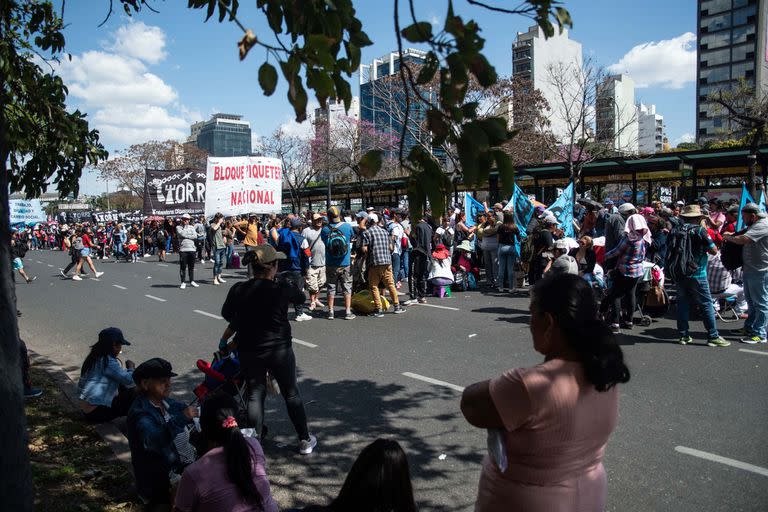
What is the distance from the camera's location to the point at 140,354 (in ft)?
26.7

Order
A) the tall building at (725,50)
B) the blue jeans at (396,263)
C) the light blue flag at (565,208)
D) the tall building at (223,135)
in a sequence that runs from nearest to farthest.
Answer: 1. the light blue flag at (565,208)
2. the blue jeans at (396,263)
3. the tall building at (725,50)
4. the tall building at (223,135)

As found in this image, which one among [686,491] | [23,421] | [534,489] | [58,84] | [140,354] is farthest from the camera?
[140,354]

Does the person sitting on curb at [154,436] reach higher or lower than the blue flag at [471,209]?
lower

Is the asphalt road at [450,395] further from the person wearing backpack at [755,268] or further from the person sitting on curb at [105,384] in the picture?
the person sitting on curb at [105,384]

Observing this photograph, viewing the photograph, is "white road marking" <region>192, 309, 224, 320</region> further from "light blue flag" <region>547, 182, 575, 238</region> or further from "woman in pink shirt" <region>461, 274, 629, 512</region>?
"woman in pink shirt" <region>461, 274, 629, 512</region>

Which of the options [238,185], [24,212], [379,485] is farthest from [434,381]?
[24,212]

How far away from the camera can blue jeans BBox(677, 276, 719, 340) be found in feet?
24.0

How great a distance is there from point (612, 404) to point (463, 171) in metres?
0.94

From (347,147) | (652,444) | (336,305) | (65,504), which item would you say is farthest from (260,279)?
(347,147)

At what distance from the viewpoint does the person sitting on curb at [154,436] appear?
3.63 meters

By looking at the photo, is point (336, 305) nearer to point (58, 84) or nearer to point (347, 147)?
point (58, 84)

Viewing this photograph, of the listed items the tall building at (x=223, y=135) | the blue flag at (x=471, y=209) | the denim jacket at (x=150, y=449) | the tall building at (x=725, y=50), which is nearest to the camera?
the denim jacket at (x=150, y=449)

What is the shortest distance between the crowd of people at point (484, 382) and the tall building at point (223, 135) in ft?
550

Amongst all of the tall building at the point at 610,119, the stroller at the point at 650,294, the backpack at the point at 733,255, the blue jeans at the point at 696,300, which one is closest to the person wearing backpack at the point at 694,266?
the blue jeans at the point at 696,300
